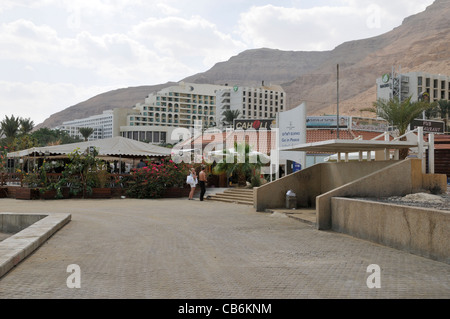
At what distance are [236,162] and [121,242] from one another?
46.9ft

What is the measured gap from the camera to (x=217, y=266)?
5988mm

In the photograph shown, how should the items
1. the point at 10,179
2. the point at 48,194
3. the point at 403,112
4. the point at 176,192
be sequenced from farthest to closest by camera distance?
1. the point at 10,179
2. the point at 176,192
3. the point at 403,112
4. the point at 48,194

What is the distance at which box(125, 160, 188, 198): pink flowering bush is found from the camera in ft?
64.9

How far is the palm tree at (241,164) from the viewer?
71.8 ft

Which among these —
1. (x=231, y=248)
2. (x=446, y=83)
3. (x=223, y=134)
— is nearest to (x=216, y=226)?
(x=231, y=248)

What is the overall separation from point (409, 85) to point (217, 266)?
11511 centimetres

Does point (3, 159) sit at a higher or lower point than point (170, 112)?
lower

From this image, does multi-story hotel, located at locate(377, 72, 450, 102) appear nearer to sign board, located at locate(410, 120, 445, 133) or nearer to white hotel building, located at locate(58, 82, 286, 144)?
sign board, located at locate(410, 120, 445, 133)

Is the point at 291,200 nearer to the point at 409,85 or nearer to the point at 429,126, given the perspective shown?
the point at 429,126

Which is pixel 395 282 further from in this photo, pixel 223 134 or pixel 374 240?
pixel 223 134

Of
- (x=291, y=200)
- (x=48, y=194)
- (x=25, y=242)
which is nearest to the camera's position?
(x=25, y=242)

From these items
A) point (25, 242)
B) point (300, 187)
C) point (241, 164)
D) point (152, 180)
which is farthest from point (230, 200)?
point (25, 242)
